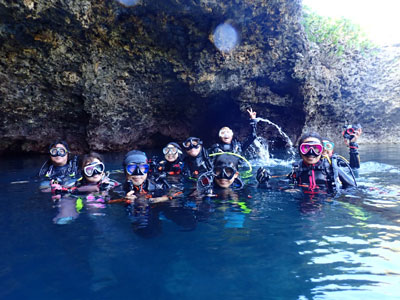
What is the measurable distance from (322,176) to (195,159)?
127 inches

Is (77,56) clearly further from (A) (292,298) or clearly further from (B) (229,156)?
(A) (292,298)

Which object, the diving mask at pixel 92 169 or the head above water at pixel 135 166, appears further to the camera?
the diving mask at pixel 92 169

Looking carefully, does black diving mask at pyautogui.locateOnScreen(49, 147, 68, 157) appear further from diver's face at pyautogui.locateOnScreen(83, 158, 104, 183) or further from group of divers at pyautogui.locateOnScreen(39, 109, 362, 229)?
diver's face at pyautogui.locateOnScreen(83, 158, 104, 183)

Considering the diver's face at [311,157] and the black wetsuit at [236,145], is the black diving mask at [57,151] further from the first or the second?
the diver's face at [311,157]

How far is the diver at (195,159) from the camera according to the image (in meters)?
6.68

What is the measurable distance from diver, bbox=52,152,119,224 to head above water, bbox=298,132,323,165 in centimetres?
345

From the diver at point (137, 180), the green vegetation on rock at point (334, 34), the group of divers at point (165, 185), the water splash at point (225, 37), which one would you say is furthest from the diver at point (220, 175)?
the green vegetation on rock at point (334, 34)

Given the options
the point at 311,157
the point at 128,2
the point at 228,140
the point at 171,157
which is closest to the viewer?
the point at 311,157

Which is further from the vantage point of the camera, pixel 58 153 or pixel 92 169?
pixel 58 153

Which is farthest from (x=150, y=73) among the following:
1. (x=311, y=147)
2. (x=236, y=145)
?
(x=311, y=147)

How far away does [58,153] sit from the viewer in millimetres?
6250

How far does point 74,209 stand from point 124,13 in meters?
7.07

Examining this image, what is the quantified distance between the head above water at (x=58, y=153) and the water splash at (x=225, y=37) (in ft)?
21.7

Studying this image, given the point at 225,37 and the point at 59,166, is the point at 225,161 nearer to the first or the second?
the point at 59,166
